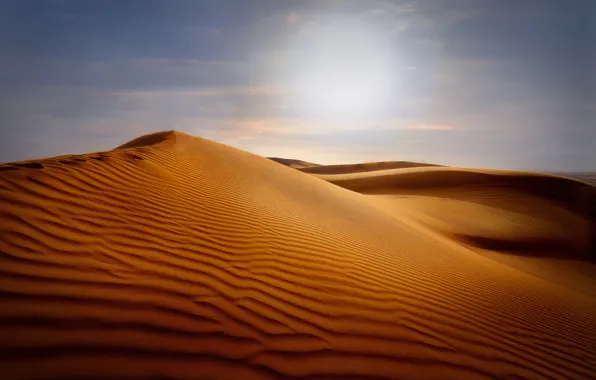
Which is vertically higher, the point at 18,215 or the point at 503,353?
the point at 18,215

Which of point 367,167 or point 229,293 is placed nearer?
point 229,293

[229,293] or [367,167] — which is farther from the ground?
[367,167]

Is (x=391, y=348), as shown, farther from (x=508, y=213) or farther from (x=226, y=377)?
(x=508, y=213)

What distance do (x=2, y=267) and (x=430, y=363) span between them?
10.9ft

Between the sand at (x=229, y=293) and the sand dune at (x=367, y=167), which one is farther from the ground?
the sand dune at (x=367, y=167)

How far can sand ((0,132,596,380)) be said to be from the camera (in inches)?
78.3

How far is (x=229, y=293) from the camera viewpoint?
269 cm

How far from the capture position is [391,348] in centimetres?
253

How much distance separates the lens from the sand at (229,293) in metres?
1.99

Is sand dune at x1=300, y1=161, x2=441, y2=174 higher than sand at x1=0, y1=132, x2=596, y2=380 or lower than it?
higher

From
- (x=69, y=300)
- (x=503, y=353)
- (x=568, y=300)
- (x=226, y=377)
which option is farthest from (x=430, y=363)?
(x=568, y=300)

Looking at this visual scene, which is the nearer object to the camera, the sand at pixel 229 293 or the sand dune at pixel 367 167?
the sand at pixel 229 293

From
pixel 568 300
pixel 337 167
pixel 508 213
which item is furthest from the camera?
pixel 337 167

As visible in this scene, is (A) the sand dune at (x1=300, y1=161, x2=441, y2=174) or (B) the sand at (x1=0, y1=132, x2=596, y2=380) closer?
(B) the sand at (x1=0, y1=132, x2=596, y2=380)
